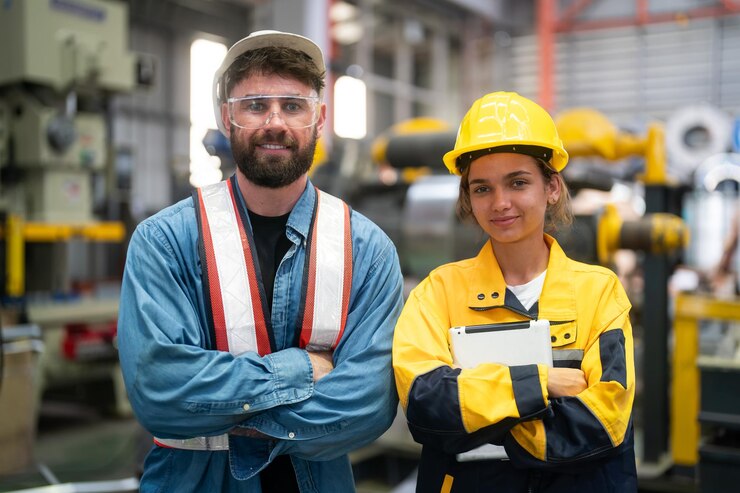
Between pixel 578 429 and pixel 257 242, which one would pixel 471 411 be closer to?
pixel 578 429

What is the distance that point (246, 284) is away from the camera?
1.45 m

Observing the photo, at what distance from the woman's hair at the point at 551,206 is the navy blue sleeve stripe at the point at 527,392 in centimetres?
45

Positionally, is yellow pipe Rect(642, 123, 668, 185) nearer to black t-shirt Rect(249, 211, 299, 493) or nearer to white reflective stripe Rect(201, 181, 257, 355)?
black t-shirt Rect(249, 211, 299, 493)

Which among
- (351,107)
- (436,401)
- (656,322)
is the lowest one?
(656,322)

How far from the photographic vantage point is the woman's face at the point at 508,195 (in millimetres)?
1441

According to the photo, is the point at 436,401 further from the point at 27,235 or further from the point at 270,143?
the point at 27,235

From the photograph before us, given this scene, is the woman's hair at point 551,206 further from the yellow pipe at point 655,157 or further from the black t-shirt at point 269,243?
the yellow pipe at point 655,157

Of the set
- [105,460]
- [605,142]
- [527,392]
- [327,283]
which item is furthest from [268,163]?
[105,460]

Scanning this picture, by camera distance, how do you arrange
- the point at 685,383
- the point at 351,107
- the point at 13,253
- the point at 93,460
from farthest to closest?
the point at 351,107
the point at 13,253
the point at 93,460
the point at 685,383

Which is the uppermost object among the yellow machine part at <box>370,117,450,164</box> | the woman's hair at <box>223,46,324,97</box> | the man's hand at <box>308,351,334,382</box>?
the yellow machine part at <box>370,117,450,164</box>

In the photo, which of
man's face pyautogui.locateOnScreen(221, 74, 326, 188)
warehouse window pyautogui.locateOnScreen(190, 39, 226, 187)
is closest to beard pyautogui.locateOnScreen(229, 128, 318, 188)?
man's face pyautogui.locateOnScreen(221, 74, 326, 188)

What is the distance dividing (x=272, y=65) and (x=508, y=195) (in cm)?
58

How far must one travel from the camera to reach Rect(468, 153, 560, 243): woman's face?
144 cm

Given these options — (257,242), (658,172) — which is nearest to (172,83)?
(658,172)
